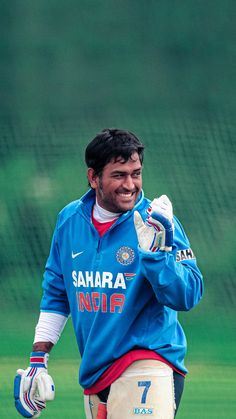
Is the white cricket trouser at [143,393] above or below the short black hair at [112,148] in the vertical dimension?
below

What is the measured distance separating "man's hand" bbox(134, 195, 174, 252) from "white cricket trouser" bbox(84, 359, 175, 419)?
47cm

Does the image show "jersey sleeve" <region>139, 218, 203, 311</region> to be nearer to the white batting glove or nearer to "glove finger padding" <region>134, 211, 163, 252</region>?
"glove finger padding" <region>134, 211, 163, 252</region>

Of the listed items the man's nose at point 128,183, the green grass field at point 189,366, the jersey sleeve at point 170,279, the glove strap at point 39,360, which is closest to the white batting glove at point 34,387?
the glove strap at point 39,360

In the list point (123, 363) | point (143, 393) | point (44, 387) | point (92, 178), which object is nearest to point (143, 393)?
point (143, 393)

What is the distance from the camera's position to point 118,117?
9.88m

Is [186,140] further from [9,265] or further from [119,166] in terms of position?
[119,166]

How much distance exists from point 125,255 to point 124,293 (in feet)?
0.47

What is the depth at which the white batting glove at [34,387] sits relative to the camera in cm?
487

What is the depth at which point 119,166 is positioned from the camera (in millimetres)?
4660

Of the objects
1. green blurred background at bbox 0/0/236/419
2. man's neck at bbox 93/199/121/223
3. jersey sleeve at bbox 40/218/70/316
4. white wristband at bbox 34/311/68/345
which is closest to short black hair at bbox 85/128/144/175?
man's neck at bbox 93/199/121/223

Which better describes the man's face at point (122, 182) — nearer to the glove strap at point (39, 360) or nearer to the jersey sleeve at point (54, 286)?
the jersey sleeve at point (54, 286)

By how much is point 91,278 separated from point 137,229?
1.10 feet

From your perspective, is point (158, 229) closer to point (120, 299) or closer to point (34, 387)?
point (120, 299)

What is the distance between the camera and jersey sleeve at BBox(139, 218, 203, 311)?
4367 mm
